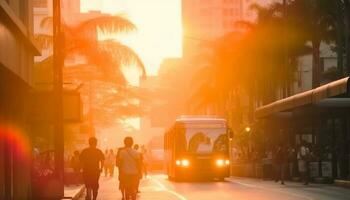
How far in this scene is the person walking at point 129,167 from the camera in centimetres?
2241

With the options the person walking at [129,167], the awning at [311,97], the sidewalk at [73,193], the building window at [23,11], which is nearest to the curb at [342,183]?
the awning at [311,97]

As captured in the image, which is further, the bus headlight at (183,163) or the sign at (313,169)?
the bus headlight at (183,163)

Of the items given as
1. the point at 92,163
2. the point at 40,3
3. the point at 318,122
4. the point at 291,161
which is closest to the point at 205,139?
the point at 291,161

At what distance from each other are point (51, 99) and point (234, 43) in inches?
1936

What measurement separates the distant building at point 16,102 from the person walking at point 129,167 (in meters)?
3.03

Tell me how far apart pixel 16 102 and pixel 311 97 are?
519 inches

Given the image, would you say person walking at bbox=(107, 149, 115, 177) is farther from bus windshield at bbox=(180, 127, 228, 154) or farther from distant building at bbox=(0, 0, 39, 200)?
distant building at bbox=(0, 0, 39, 200)

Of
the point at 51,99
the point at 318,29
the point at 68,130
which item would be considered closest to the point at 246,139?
the point at 318,29

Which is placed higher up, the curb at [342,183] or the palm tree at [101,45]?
the palm tree at [101,45]

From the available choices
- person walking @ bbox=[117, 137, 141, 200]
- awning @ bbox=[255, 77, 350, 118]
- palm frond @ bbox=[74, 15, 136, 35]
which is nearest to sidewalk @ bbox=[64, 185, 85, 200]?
person walking @ bbox=[117, 137, 141, 200]

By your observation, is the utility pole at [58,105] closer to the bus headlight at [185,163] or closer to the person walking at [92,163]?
the person walking at [92,163]

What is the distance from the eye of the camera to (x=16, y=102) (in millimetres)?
26422

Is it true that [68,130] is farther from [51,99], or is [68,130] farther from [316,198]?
[316,198]

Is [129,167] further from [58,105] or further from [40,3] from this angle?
[40,3]
